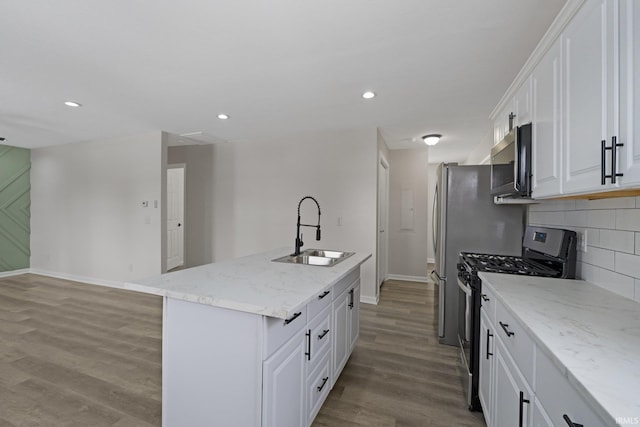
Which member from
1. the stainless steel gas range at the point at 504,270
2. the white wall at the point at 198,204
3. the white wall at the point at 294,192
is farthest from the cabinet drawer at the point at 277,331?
the white wall at the point at 198,204

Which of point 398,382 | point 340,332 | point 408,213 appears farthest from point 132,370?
point 408,213

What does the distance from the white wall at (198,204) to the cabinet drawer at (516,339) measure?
15.0 ft

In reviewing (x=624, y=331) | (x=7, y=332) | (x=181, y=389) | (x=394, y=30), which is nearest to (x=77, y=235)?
(x=7, y=332)

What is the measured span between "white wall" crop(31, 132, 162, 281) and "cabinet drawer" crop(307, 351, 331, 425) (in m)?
3.56

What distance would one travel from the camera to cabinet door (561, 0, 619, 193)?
1.07 m

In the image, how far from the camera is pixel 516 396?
1.19 m

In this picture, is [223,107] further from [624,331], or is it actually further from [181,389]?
[624,331]

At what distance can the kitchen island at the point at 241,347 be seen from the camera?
1233mm

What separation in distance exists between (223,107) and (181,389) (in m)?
2.85

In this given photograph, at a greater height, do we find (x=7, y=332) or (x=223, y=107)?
(x=223, y=107)

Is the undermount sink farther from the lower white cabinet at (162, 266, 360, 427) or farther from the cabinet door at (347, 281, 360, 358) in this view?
the lower white cabinet at (162, 266, 360, 427)

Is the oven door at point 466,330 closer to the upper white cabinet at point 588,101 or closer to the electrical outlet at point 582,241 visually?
the electrical outlet at point 582,241

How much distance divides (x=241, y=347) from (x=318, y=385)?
704mm

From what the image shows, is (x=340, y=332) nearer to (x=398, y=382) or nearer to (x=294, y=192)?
(x=398, y=382)
